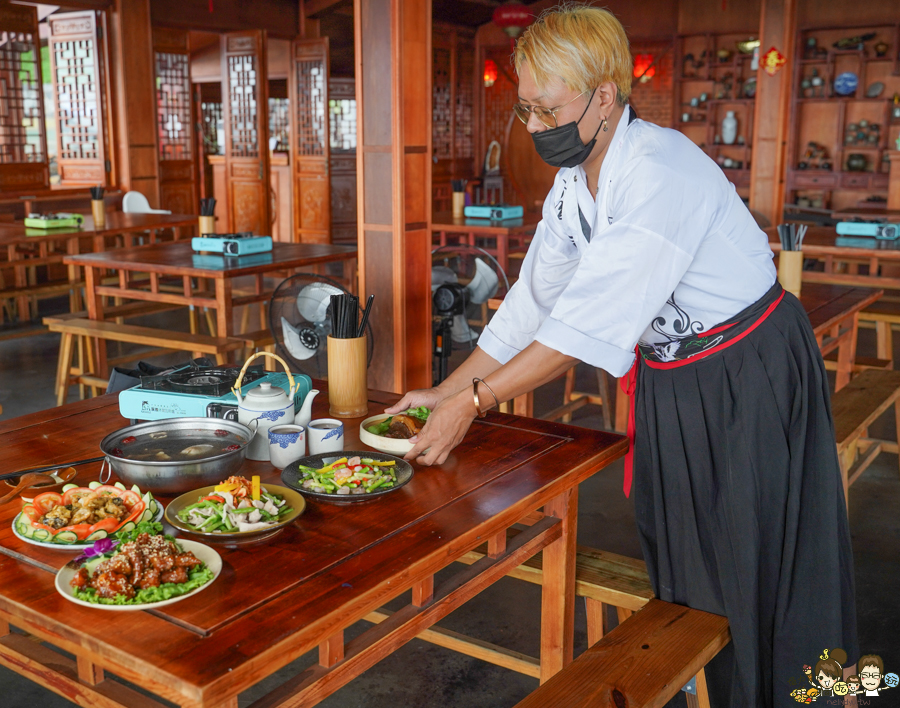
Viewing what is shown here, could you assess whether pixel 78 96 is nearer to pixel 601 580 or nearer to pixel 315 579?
pixel 601 580

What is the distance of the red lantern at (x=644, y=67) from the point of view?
398 inches

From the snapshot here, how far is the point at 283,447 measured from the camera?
156 centimetres

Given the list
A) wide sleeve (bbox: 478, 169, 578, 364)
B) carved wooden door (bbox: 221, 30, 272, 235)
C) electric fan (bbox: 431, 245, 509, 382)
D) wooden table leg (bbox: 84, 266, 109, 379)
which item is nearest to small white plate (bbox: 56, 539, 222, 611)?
wide sleeve (bbox: 478, 169, 578, 364)

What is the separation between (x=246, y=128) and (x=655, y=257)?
8.09 m

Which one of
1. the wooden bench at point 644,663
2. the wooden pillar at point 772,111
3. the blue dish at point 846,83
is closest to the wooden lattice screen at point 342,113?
the wooden pillar at point 772,111

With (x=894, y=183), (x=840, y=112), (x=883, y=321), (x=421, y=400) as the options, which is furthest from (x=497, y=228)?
(x=840, y=112)

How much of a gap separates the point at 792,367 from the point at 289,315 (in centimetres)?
227

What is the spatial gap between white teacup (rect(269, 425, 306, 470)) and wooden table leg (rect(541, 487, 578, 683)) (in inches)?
21.1

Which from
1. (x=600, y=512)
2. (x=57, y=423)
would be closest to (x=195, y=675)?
(x=57, y=423)

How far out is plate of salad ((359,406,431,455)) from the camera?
162 cm

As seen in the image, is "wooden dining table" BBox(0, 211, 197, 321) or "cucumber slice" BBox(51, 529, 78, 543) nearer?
"cucumber slice" BBox(51, 529, 78, 543)

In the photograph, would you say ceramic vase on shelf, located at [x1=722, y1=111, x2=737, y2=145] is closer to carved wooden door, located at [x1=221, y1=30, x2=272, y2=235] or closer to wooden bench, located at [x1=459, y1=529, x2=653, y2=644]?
carved wooden door, located at [x1=221, y1=30, x2=272, y2=235]

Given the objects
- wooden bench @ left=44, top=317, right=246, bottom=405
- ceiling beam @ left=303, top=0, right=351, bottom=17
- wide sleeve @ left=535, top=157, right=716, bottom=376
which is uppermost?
ceiling beam @ left=303, top=0, right=351, bottom=17

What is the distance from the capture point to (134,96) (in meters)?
8.19
